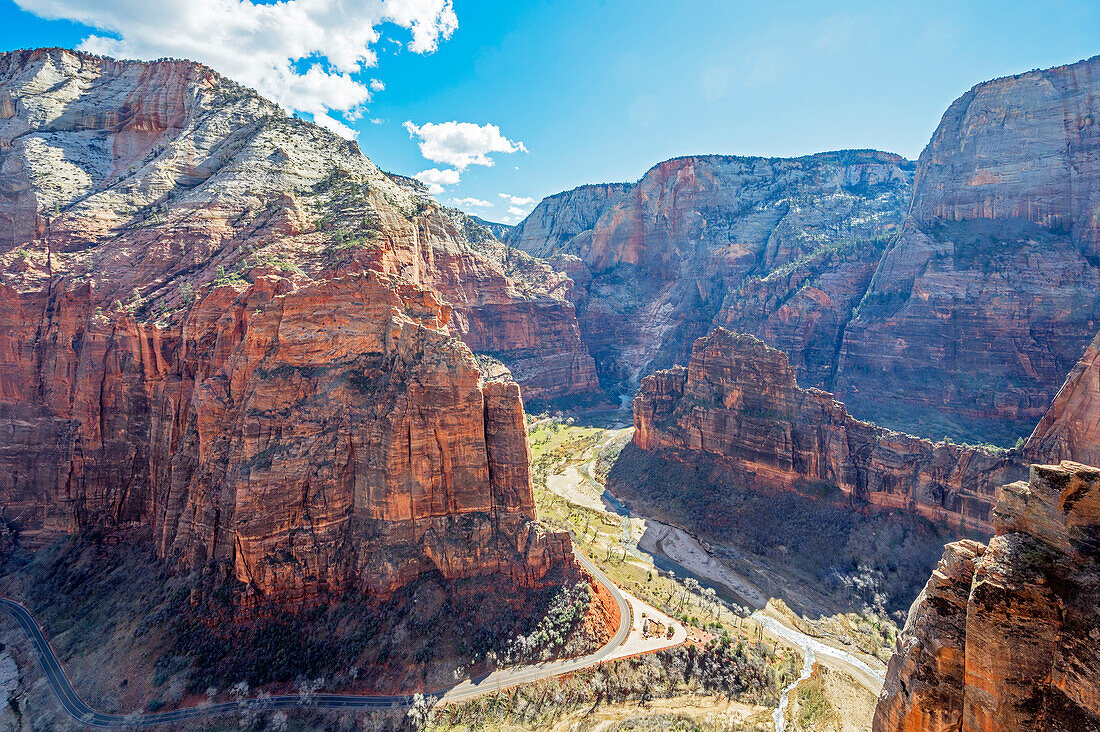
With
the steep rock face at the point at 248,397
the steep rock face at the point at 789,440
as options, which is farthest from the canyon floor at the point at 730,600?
the steep rock face at the point at 248,397

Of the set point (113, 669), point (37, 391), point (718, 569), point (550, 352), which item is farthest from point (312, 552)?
point (550, 352)

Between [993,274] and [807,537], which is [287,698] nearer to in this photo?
[807,537]

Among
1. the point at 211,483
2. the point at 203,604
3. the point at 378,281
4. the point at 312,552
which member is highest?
the point at 378,281

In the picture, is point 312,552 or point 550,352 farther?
point 550,352

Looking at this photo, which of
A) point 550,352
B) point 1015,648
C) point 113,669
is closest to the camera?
point 1015,648

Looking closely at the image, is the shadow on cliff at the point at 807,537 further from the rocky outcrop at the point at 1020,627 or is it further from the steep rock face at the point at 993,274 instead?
the rocky outcrop at the point at 1020,627

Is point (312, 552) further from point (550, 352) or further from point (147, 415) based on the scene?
point (550, 352)

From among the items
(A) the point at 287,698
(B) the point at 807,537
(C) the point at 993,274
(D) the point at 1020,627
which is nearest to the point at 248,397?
(A) the point at 287,698
